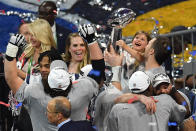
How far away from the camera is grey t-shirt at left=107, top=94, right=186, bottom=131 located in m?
2.55

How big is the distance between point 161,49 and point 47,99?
1.07m

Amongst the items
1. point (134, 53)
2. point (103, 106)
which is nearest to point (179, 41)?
point (134, 53)

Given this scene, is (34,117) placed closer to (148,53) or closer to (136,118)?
(136,118)

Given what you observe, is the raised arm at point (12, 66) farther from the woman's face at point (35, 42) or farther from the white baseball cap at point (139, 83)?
the white baseball cap at point (139, 83)

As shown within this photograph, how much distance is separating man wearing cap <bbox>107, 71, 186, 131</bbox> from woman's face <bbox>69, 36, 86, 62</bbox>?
0.80 meters

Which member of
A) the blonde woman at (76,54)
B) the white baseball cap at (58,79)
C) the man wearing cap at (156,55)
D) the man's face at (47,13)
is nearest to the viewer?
the white baseball cap at (58,79)

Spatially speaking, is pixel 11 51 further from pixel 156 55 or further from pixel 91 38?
pixel 156 55

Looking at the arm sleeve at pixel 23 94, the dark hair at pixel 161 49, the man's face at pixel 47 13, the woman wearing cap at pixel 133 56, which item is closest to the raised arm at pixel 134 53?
the woman wearing cap at pixel 133 56

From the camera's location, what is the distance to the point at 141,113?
256 cm

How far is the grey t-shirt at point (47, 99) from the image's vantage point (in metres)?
2.59

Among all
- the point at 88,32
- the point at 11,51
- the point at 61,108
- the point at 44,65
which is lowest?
the point at 61,108

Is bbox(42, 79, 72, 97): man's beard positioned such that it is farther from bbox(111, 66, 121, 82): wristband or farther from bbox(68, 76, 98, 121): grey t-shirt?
bbox(111, 66, 121, 82): wristband

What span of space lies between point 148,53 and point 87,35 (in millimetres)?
788

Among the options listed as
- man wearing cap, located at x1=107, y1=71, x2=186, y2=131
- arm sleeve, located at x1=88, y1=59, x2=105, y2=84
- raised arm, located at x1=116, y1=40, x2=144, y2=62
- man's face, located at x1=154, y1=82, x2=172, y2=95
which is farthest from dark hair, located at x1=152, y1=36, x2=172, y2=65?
arm sleeve, located at x1=88, y1=59, x2=105, y2=84
